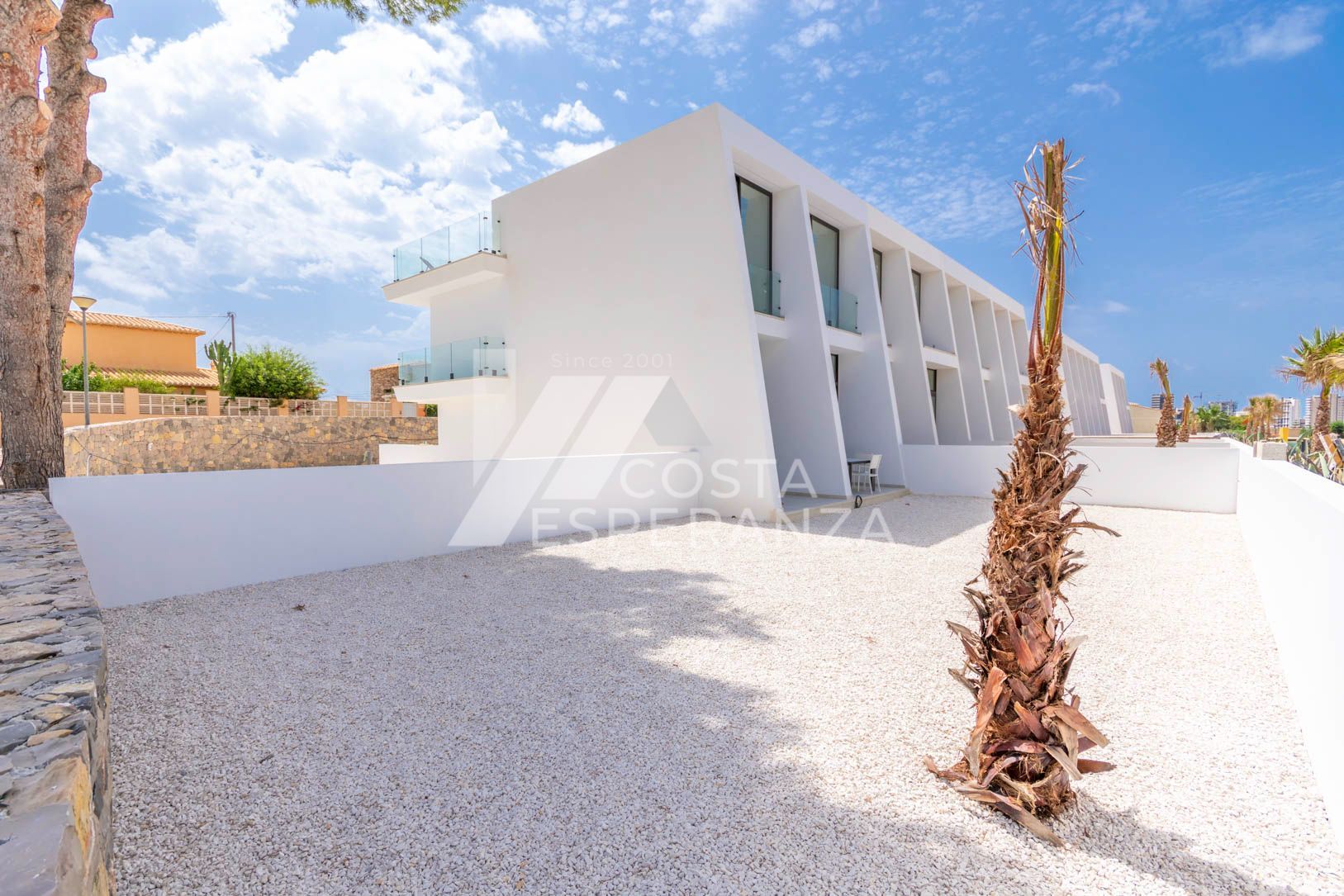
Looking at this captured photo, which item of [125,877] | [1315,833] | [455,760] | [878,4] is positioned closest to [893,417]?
[878,4]

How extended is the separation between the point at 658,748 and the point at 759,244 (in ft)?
33.9

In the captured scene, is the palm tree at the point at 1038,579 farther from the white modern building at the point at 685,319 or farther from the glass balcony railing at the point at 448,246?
the glass balcony railing at the point at 448,246

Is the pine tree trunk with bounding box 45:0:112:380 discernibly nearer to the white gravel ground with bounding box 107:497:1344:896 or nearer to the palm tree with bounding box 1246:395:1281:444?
the white gravel ground with bounding box 107:497:1344:896

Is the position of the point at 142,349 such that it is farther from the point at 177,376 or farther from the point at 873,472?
the point at 873,472

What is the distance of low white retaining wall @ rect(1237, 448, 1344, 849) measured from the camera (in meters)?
2.50

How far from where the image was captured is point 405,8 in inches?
320

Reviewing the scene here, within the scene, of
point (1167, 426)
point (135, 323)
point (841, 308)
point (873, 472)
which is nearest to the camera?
point (873, 472)

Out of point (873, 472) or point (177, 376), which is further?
point (177, 376)

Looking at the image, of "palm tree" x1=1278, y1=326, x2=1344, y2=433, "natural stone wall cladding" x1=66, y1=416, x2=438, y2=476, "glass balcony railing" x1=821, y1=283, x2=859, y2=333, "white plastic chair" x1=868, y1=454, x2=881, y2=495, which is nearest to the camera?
"white plastic chair" x1=868, y1=454, x2=881, y2=495

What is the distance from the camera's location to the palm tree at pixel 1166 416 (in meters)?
17.1

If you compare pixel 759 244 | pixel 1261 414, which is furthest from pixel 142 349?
pixel 1261 414

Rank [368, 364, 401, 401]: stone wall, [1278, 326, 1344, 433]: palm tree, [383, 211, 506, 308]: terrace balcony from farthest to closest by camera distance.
A: [368, 364, 401, 401]: stone wall
[1278, 326, 1344, 433]: palm tree
[383, 211, 506, 308]: terrace balcony

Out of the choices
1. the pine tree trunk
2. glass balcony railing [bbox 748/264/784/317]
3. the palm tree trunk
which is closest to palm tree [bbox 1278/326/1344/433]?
the palm tree trunk

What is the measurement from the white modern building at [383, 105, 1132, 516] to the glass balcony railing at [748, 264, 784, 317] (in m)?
0.05
